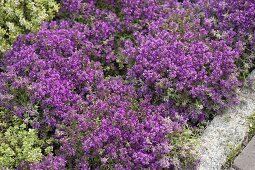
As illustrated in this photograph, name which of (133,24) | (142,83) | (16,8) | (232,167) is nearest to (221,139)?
(232,167)

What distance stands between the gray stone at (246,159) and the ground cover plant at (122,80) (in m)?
0.34

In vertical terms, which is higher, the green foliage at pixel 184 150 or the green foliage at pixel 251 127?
the green foliage at pixel 251 127

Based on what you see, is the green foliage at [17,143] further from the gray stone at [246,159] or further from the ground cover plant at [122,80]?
the gray stone at [246,159]

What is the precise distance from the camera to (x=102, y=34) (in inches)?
167

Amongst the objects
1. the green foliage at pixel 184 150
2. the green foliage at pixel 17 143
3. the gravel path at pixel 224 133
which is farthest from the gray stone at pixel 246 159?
the green foliage at pixel 17 143

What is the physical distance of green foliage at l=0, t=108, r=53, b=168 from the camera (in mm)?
3293

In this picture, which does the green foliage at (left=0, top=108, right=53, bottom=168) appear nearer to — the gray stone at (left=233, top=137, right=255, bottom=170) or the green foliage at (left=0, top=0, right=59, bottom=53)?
the green foliage at (left=0, top=0, right=59, bottom=53)

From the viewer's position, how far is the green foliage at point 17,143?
130 inches

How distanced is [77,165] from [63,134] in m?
0.27

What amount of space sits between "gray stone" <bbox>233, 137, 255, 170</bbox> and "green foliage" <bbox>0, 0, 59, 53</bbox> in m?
2.12

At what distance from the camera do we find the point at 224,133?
366 cm

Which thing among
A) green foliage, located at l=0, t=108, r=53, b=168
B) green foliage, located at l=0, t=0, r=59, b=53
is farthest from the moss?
green foliage, located at l=0, t=0, r=59, b=53

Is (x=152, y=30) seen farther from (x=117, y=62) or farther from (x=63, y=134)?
(x=63, y=134)

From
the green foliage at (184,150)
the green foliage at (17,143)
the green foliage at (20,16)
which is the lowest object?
the green foliage at (17,143)
